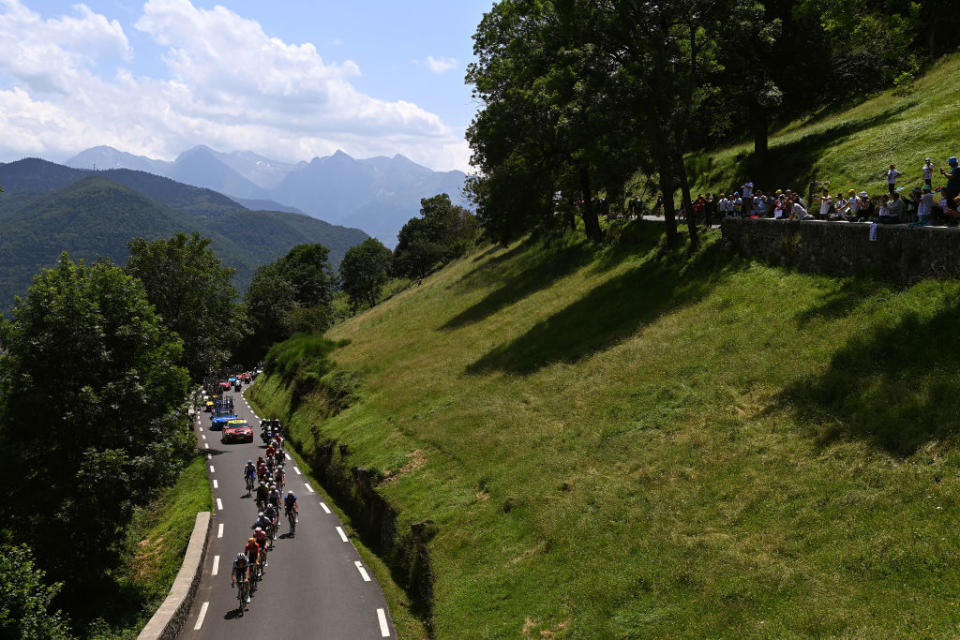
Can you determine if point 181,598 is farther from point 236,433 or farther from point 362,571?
point 236,433

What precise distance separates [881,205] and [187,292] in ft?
152

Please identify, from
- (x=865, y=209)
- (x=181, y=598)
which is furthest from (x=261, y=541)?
(x=865, y=209)

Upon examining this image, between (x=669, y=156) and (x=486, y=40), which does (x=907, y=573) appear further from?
(x=486, y=40)

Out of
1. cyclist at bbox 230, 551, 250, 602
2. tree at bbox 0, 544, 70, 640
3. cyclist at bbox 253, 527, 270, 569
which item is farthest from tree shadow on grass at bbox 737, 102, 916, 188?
tree at bbox 0, 544, 70, 640

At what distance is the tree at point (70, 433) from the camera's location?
25.2 meters

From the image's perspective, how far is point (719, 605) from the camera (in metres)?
12.5

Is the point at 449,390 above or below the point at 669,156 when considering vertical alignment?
below

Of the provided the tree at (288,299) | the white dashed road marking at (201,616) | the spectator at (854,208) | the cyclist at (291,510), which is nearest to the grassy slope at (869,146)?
the spectator at (854,208)

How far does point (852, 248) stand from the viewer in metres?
20.9

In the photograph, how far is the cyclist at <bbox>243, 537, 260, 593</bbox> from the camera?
72.3 feet

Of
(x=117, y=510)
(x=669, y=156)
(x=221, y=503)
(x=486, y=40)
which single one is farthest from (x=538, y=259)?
(x=117, y=510)

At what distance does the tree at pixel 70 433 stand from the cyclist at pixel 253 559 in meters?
6.57

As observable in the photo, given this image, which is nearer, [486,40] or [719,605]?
[719,605]

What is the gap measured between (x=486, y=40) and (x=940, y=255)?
36.7 meters
